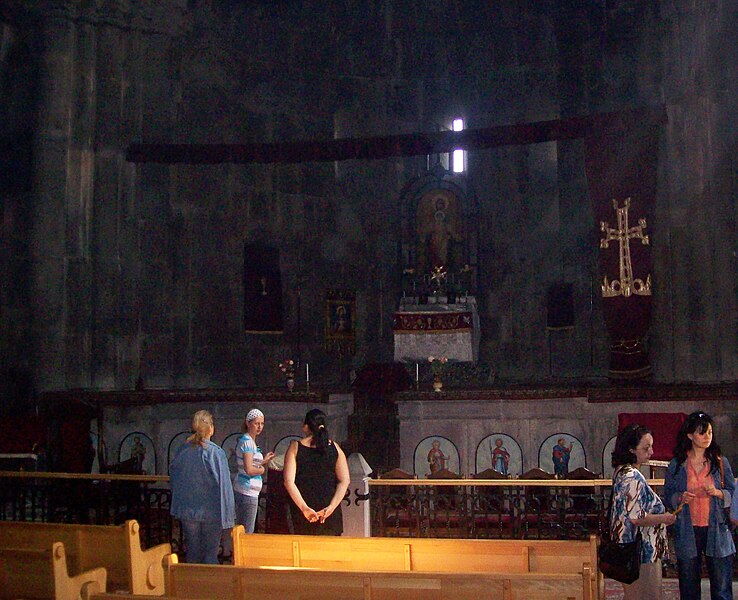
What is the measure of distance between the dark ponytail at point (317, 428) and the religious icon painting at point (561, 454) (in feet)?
24.8

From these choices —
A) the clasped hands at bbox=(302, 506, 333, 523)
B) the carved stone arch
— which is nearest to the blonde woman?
the clasped hands at bbox=(302, 506, 333, 523)

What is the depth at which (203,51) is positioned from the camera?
19094 mm

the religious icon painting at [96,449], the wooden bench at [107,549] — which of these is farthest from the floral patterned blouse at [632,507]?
the religious icon painting at [96,449]

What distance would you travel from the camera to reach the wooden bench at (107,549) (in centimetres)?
520

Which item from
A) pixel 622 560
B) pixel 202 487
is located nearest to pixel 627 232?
pixel 622 560

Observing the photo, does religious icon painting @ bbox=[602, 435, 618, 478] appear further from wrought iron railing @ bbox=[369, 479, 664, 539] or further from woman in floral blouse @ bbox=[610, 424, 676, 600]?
woman in floral blouse @ bbox=[610, 424, 676, 600]

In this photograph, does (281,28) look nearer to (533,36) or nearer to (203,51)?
(203,51)

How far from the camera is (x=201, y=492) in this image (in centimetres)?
683

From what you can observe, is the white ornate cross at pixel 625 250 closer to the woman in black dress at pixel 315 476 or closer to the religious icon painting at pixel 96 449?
the religious icon painting at pixel 96 449

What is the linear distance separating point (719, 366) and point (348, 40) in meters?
12.6

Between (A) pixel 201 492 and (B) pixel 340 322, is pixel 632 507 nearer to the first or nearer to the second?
(A) pixel 201 492

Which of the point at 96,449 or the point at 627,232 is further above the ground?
the point at 627,232

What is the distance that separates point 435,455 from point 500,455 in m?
1.11

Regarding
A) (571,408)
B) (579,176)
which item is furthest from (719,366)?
(579,176)
